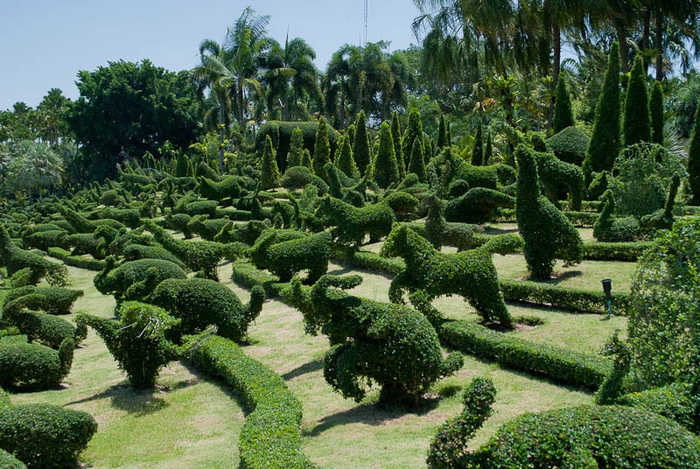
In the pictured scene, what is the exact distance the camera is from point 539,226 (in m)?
12.8

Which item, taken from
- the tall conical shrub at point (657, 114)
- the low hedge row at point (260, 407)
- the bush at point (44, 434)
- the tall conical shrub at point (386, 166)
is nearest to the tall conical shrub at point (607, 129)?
the tall conical shrub at point (657, 114)

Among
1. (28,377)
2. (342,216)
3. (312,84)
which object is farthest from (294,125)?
(28,377)

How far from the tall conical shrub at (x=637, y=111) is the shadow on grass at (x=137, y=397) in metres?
19.0

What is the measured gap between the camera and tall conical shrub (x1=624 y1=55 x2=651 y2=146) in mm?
22172

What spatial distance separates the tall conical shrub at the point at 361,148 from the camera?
32062mm

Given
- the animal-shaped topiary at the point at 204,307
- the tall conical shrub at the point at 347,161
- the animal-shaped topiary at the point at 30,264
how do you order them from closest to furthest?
the animal-shaped topiary at the point at 204,307, the animal-shaped topiary at the point at 30,264, the tall conical shrub at the point at 347,161

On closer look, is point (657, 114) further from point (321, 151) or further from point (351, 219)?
point (321, 151)

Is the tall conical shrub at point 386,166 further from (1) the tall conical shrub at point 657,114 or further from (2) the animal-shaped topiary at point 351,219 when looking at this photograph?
(1) the tall conical shrub at point 657,114

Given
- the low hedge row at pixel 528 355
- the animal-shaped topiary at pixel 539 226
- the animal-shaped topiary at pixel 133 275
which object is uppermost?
the animal-shaped topiary at pixel 539 226

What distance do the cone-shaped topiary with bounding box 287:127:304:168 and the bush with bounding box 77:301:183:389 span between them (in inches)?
985

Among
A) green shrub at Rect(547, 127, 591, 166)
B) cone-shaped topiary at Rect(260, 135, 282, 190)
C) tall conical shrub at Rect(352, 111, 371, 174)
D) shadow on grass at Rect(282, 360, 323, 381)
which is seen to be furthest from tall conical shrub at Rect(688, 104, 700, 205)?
cone-shaped topiary at Rect(260, 135, 282, 190)

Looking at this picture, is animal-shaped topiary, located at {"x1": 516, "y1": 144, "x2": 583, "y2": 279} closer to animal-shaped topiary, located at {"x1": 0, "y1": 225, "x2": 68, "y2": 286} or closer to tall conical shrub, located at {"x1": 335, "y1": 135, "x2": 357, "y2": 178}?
animal-shaped topiary, located at {"x1": 0, "y1": 225, "x2": 68, "y2": 286}

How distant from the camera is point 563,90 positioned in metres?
25.9

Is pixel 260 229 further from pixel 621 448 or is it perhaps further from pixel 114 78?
pixel 114 78
